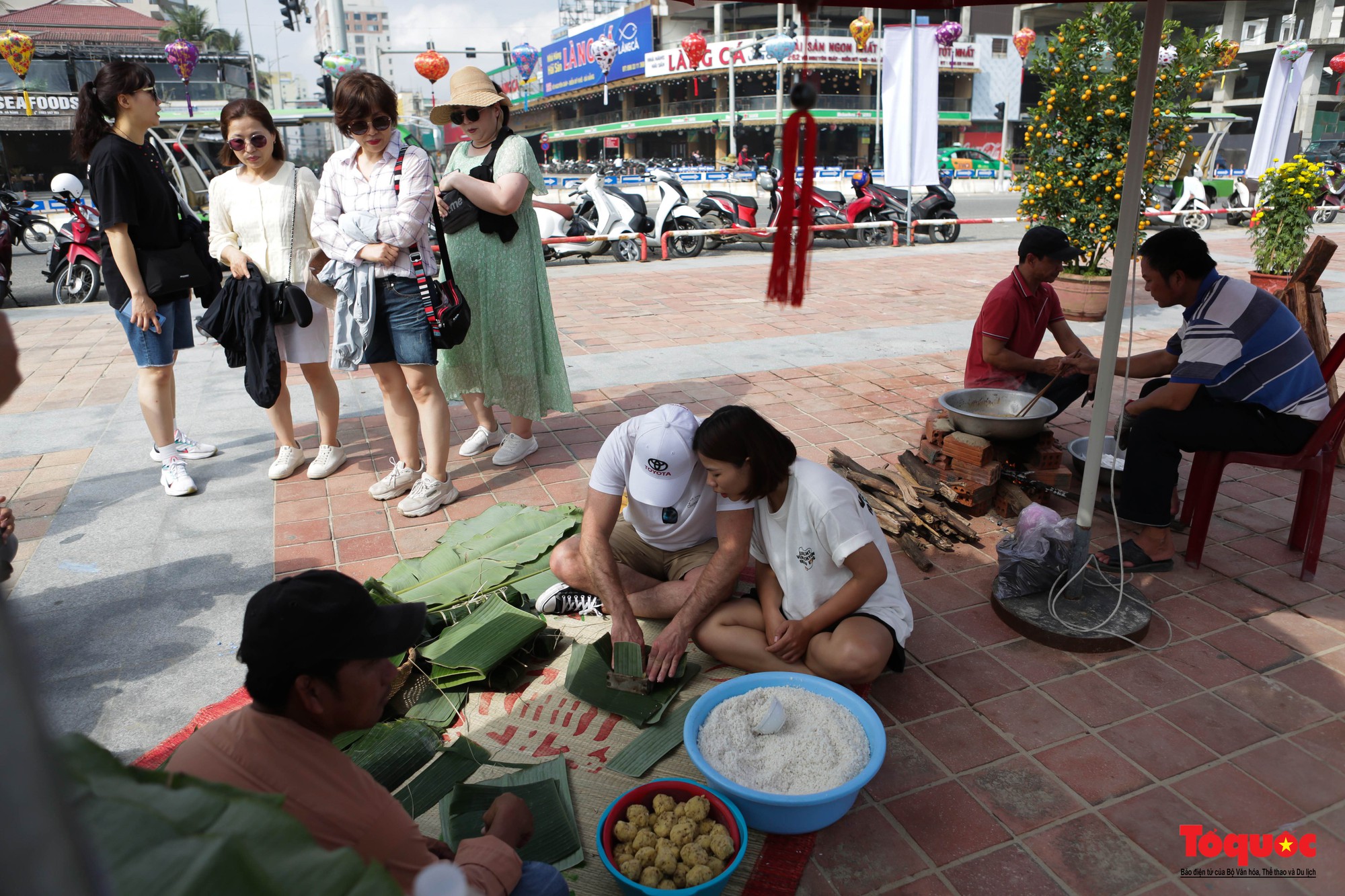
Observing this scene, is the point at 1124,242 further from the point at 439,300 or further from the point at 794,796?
the point at 439,300

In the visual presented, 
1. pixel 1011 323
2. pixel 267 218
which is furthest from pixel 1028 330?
pixel 267 218

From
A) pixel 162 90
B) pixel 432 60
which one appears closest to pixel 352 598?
pixel 432 60

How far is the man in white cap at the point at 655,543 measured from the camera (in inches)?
96.3

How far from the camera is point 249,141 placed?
3545mm

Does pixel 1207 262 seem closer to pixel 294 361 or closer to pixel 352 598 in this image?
pixel 352 598

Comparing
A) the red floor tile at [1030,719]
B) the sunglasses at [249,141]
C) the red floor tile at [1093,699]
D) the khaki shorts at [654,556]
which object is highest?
the sunglasses at [249,141]

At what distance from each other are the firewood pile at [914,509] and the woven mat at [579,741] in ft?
3.68

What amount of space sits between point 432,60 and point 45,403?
11.4 m

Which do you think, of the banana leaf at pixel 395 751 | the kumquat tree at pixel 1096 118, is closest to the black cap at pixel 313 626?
the banana leaf at pixel 395 751

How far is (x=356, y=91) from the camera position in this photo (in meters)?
3.30

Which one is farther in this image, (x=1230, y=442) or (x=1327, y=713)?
(x=1230, y=442)

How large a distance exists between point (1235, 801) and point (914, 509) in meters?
1.66

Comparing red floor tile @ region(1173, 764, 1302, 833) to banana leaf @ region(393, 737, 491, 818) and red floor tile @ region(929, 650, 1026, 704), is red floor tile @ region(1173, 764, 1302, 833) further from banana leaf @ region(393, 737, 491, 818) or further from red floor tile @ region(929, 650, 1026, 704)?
banana leaf @ region(393, 737, 491, 818)

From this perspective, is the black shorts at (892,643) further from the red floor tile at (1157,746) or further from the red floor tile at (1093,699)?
the red floor tile at (1157,746)
